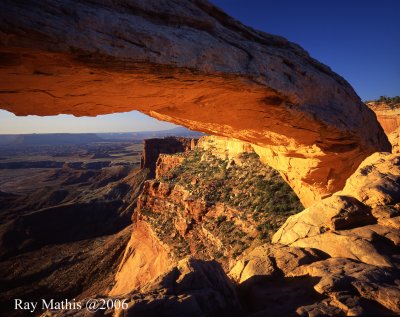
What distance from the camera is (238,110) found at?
9.49 metres

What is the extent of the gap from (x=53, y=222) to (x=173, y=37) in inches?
2100

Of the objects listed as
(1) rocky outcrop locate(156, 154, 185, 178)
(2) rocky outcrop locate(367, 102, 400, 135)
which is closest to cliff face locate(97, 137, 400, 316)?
(2) rocky outcrop locate(367, 102, 400, 135)

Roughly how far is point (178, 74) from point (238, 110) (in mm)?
3656

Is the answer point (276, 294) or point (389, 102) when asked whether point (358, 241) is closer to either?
point (276, 294)

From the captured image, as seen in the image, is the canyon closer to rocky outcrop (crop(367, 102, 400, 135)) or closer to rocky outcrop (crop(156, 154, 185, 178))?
rocky outcrop (crop(367, 102, 400, 135))

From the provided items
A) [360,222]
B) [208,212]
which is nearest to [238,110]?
[360,222]

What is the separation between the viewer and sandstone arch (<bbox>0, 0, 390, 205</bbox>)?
184 inches

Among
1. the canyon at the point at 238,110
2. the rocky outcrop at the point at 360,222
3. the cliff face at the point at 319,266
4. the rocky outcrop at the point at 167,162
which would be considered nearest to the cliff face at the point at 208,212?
the cliff face at the point at 319,266

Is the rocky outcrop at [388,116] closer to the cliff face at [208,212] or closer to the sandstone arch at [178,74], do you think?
the cliff face at [208,212]

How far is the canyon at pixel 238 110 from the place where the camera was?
4766 mm

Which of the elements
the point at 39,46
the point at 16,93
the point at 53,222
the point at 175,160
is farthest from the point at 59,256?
the point at 39,46

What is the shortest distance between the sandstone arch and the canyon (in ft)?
0.11

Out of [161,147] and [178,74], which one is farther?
[161,147]

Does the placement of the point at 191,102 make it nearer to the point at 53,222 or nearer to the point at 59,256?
the point at 59,256
